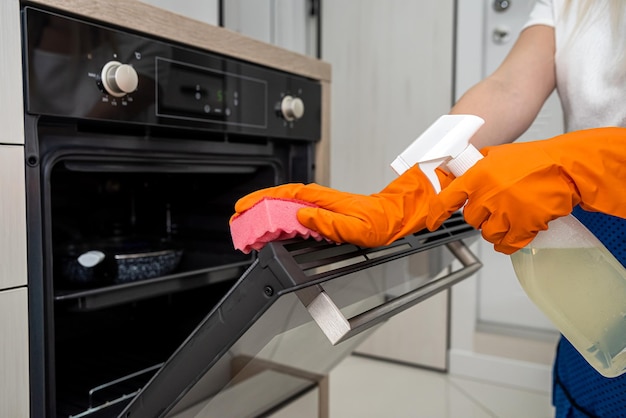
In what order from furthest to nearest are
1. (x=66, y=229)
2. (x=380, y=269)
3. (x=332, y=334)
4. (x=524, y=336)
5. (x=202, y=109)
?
(x=524, y=336) → (x=66, y=229) → (x=202, y=109) → (x=380, y=269) → (x=332, y=334)

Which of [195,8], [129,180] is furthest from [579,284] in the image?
[195,8]

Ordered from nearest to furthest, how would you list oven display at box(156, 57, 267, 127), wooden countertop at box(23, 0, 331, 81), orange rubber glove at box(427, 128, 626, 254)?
orange rubber glove at box(427, 128, 626, 254)
wooden countertop at box(23, 0, 331, 81)
oven display at box(156, 57, 267, 127)

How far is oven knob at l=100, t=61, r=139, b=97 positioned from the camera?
819 mm

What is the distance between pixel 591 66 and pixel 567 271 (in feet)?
1.46

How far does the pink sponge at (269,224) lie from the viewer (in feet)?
1.48

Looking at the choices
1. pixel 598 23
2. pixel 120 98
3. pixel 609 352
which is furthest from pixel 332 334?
pixel 598 23

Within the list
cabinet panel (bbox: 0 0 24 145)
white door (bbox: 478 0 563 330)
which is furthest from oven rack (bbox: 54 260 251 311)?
white door (bbox: 478 0 563 330)

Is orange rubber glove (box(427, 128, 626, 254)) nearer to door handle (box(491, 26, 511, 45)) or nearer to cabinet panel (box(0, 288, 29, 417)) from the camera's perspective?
cabinet panel (box(0, 288, 29, 417))

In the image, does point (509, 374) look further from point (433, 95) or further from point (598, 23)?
point (598, 23)

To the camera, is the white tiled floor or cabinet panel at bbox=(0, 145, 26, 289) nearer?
cabinet panel at bbox=(0, 145, 26, 289)

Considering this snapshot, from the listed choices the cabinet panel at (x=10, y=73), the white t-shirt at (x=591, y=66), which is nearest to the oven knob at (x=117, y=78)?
the cabinet panel at (x=10, y=73)

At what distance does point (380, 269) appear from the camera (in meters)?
0.66

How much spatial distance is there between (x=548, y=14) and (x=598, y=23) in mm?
92

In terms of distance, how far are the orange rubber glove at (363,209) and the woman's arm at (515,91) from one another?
12.9 inches
